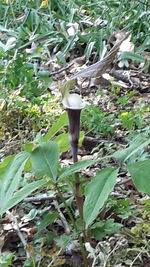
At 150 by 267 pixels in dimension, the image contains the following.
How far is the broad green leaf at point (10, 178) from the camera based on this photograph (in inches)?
38.0

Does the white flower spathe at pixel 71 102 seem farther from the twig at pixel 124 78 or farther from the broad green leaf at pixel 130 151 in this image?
the twig at pixel 124 78

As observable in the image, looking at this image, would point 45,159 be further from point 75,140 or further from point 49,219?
point 49,219

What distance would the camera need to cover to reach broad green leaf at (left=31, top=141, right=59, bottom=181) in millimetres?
1021

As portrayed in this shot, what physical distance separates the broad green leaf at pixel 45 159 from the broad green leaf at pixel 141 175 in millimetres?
157

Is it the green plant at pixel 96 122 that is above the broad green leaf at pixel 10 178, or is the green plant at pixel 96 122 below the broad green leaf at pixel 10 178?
below

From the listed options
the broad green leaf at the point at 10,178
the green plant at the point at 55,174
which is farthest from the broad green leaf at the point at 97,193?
the broad green leaf at the point at 10,178

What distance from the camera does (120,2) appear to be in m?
3.57

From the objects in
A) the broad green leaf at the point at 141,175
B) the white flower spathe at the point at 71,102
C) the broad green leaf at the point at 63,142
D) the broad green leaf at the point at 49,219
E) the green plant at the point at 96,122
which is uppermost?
the white flower spathe at the point at 71,102

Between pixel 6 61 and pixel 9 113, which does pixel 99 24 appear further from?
pixel 9 113

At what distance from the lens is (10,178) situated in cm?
99

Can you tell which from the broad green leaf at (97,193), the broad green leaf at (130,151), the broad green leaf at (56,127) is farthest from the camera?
the broad green leaf at (56,127)

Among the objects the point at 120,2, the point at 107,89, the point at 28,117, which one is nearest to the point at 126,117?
the point at 28,117

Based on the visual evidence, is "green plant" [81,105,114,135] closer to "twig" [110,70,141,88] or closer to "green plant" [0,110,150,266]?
"twig" [110,70,141,88]

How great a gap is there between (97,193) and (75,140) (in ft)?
0.81
